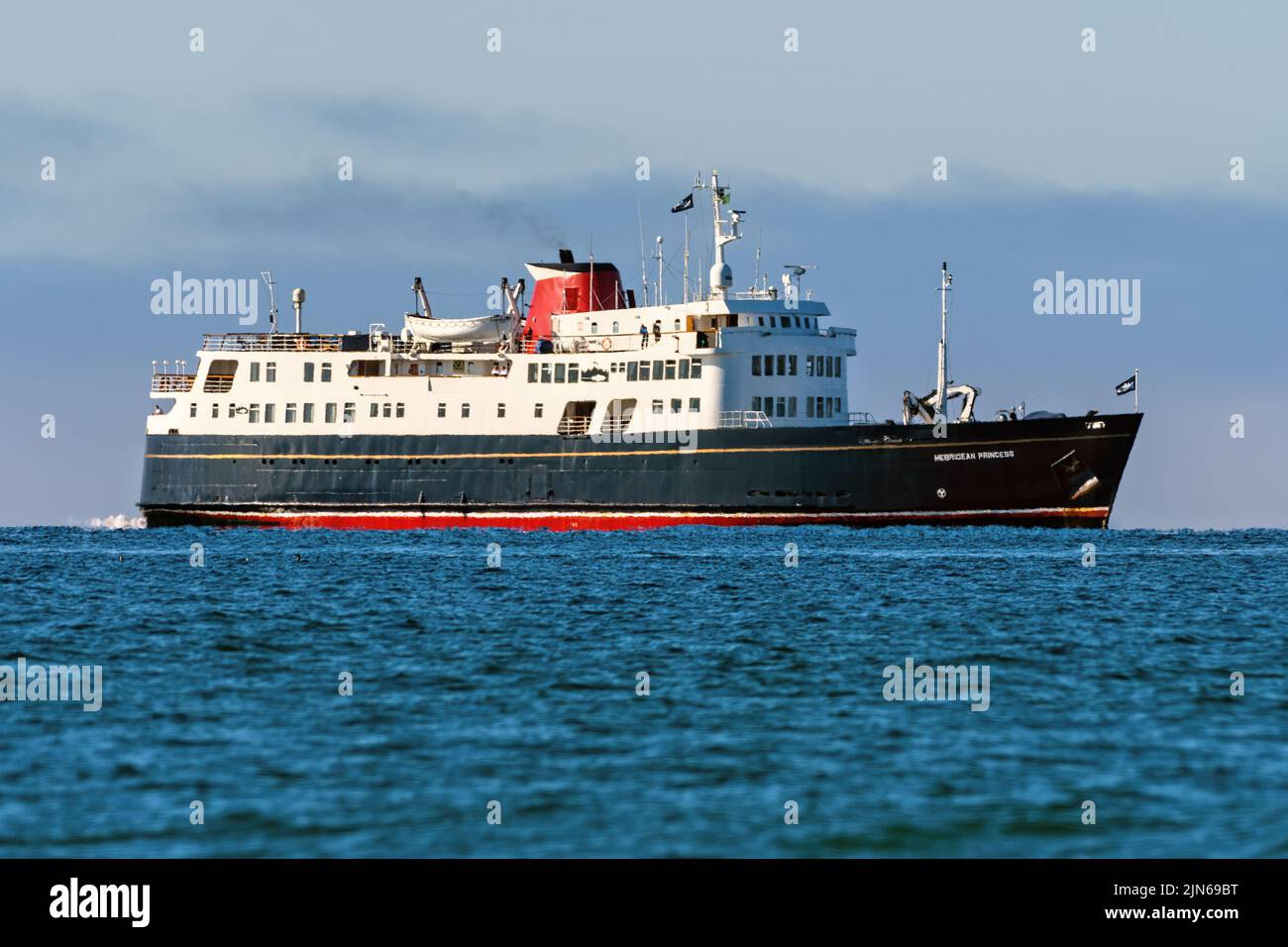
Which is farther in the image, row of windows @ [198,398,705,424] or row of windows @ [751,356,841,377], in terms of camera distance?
row of windows @ [198,398,705,424]

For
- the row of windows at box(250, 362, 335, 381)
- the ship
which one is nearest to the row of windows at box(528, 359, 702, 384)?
the ship

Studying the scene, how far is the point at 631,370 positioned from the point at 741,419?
5.62m

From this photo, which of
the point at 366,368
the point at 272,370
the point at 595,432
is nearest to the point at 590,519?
the point at 595,432

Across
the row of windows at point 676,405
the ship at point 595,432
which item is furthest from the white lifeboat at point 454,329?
the row of windows at point 676,405

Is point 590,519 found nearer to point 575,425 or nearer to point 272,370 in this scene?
point 575,425

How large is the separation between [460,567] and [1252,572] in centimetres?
2248

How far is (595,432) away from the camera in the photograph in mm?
70500

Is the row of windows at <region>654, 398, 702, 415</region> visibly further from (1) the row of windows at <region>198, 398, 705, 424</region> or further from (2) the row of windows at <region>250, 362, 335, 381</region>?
(2) the row of windows at <region>250, 362, 335, 381</region>

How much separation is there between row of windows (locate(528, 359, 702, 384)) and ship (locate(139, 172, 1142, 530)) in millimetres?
85

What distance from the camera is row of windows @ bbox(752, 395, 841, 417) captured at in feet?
224

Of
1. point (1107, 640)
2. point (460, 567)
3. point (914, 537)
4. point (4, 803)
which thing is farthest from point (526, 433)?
point (4, 803)
